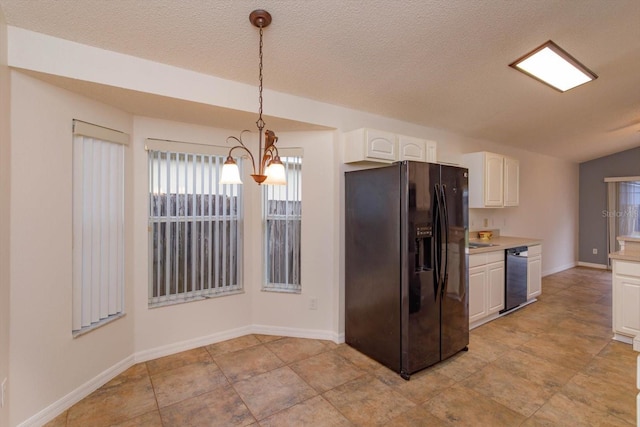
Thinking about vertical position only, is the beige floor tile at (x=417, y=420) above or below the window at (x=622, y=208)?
below

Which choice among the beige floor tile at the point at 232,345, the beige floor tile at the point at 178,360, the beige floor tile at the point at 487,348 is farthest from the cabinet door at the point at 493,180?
the beige floor tile at the point at 178,360

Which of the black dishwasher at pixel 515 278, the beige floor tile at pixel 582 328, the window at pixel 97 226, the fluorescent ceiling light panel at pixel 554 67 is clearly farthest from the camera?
the black dishwasher at pixel 515 278

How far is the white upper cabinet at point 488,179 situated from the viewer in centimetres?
418

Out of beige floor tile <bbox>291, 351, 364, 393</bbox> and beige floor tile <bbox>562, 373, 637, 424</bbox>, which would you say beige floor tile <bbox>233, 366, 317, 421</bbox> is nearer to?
beige floor tile <bbox>291, 351, 364, 393</bbox>

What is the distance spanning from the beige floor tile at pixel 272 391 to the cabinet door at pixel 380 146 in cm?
210

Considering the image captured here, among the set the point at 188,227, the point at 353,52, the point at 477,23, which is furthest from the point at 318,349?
the point at 477,23

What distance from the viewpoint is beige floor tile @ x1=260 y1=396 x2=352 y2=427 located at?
1.93 metres

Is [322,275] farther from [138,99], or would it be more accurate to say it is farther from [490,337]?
[138,99]

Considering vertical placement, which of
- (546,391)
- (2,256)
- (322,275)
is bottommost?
(546,391)

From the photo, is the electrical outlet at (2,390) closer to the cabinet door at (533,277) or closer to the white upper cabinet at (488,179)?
the white upper cabinet at (488,179)

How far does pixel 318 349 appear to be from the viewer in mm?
2941

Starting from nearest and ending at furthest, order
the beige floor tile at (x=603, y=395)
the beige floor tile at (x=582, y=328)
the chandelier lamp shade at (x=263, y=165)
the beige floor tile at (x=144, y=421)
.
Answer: the chandelier lamp shade at (x=263, y=165)
the beige floor tile at (x=144, y=421)
the beige floor tile at (x=603, y=395)
the beige floor tile at (x=582, y=328)

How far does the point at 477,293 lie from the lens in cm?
342

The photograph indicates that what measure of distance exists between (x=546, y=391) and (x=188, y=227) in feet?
11.0
